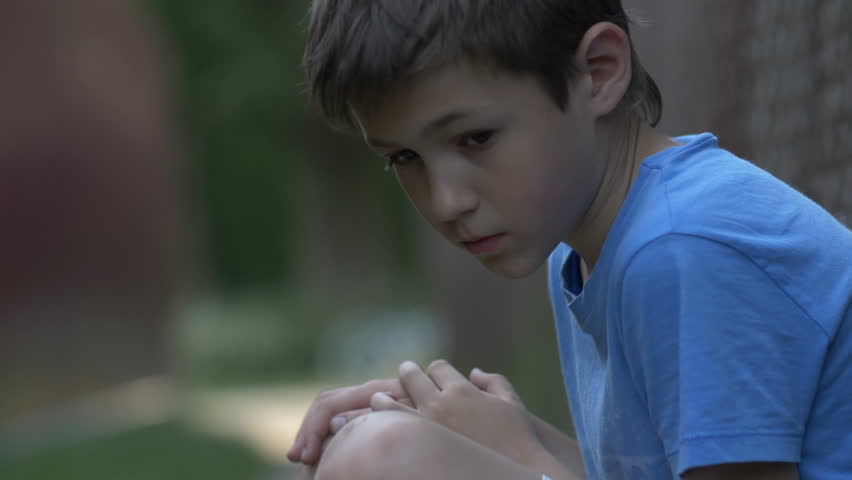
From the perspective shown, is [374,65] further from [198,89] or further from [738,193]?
[198,89]

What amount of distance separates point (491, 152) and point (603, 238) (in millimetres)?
278

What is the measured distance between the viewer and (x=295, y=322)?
56.3 feet

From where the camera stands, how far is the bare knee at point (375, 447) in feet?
5.63

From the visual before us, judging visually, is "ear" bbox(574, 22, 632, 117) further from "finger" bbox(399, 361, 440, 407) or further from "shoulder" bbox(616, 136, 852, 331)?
"finger" bbox(399, 361, 440, 407)

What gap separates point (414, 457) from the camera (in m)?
1.71

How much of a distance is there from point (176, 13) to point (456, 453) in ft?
50.3

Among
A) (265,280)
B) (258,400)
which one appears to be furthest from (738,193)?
(265,280)

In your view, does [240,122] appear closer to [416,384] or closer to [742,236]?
[416,384]

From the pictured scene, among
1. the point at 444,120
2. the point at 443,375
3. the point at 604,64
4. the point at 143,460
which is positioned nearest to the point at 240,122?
the point at 143,460

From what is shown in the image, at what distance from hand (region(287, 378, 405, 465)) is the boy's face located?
49 cm

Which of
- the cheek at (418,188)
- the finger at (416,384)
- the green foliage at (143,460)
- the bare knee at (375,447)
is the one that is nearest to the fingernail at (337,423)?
the finger at (416,384)

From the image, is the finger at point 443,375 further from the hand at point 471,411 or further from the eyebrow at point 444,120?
the eyebrow at point 444,120

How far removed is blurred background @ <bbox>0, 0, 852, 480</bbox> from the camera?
283 centimetres

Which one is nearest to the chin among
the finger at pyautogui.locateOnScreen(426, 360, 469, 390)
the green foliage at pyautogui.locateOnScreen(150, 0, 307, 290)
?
the finger at pyautogui.locateOnScreen(426, 360, 469, 390)
